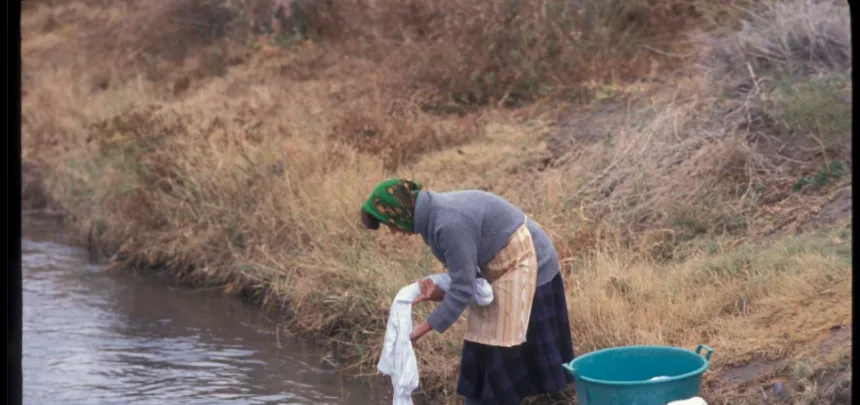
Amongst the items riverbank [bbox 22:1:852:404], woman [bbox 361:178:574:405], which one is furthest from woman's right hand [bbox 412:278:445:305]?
riverbank [bbox 22:1:852:404]

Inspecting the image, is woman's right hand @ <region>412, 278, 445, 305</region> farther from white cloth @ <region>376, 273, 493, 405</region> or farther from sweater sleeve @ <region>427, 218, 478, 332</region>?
sweater sleeve @ <region>427, 218, 478, 332</region>

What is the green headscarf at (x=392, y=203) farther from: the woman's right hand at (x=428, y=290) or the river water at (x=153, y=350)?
the river water at (x=153, y=350)

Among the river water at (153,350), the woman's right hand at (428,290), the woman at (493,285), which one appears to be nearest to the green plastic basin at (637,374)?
the woman at (493,285)

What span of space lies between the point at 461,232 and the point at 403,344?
0.61 m

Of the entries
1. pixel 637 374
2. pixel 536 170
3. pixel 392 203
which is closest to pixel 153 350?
pixel 536 170

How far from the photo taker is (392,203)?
16.2 ft

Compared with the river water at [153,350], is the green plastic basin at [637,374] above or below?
above

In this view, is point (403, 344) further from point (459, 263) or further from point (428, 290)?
point (459, 263)

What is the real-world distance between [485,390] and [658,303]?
5.42ft

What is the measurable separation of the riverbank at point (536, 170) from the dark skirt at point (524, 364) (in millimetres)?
976

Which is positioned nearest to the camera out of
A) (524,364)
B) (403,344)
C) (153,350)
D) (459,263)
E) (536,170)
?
(459,263)

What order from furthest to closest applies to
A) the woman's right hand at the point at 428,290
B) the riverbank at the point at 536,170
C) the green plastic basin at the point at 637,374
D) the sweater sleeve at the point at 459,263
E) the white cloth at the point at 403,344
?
the riverbank at the point at 536,170 → the woman's right hand at the point at 428,290 → the white cloth at the point at 403,344 → the sweater sleeve at the point at 459,263 → the green plastic basin at the point at 637,374

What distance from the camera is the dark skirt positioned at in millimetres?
5250

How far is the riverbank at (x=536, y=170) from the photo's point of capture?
6520mm
